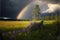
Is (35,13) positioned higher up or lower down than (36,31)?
higher up

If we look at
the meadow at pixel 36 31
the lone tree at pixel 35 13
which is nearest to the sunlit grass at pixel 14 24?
the meadow at pixel 36 31

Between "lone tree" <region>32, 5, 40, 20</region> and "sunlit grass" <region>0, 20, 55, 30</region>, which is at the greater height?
"lone tree" <region>32, 5, 40, 20</region>

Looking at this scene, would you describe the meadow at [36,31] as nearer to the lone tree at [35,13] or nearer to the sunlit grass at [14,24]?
the sunlit grass at [14,24]

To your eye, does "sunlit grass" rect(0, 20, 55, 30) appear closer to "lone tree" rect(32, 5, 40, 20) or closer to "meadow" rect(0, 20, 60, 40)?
"meadow" rect(0, 20, 60, 40)

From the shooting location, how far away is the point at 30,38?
2381 mm

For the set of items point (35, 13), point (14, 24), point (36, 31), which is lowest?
point (36, 31)

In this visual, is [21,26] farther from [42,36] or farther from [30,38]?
[42,36]

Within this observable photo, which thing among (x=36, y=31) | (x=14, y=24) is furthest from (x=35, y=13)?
(x=14, y=24)

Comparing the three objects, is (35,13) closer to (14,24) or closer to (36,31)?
(36,31)

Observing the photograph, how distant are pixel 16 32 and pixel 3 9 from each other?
1.69 feet

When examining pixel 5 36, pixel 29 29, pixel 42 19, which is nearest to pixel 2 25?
pixel 5 36

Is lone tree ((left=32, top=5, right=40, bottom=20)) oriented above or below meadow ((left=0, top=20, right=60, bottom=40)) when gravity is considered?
above

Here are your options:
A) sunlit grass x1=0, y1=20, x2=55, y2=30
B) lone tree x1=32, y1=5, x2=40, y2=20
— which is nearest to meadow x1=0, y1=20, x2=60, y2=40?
sunlit grass x1=0, y1=20, x2=55, y2=30

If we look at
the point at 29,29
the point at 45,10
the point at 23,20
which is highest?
the point at 45,10
